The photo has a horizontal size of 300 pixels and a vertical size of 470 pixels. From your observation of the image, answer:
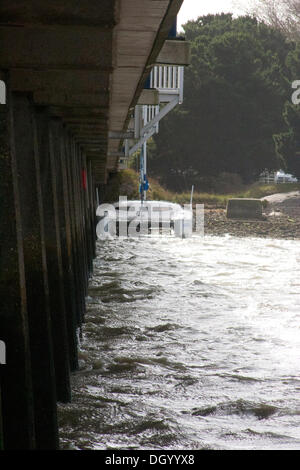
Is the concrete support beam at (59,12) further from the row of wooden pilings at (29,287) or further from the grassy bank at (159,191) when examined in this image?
the grassy bank at (159,191)

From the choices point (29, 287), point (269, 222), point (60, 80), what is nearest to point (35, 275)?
point (29, 287)

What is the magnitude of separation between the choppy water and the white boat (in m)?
9.68

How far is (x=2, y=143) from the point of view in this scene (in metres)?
4.11

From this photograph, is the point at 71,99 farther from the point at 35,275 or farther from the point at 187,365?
the point at 187,365

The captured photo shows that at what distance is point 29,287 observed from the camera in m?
5.14

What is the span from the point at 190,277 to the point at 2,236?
481 inches

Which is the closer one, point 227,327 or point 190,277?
point 227,327

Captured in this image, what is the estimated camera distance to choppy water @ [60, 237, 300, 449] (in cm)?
584

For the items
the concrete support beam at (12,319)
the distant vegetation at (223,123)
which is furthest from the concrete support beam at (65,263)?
the distant vegetation at (223,123)

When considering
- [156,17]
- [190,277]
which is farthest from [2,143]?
→ [190,277]

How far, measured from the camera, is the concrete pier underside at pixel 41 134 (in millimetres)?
3408

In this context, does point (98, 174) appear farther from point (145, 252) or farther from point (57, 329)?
point (57, 329)

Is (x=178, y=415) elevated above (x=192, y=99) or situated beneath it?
situated beneath

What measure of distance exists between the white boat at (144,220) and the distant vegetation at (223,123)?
58.4 feet
